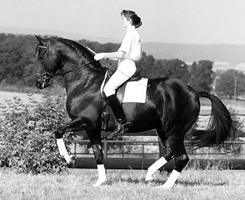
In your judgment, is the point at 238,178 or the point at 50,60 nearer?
the point at 50,60

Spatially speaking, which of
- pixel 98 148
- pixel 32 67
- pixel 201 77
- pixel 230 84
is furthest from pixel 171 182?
pixel 230 84

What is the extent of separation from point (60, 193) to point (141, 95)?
1.80 m

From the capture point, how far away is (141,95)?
326 inches

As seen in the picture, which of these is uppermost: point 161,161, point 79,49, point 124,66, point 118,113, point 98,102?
point 79,49

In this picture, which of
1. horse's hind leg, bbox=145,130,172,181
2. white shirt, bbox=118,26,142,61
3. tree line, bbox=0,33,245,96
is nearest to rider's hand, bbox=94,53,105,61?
white shirt, bbox=118,26,142,61

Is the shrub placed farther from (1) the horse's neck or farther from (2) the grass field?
(1) the horse's neck

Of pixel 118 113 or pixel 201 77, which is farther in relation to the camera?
pixel 201 77

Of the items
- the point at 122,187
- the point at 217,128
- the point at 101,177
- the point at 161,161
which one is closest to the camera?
the point at 122,187

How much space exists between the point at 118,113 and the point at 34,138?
6.97 feet

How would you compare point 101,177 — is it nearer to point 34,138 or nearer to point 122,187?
point 122,187

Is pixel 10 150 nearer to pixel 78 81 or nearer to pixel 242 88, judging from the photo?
pixel 78 81

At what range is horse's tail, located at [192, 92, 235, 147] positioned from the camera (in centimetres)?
920

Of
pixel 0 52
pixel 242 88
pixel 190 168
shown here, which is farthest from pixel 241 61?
pixel 190 168

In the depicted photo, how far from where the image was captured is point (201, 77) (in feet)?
132
